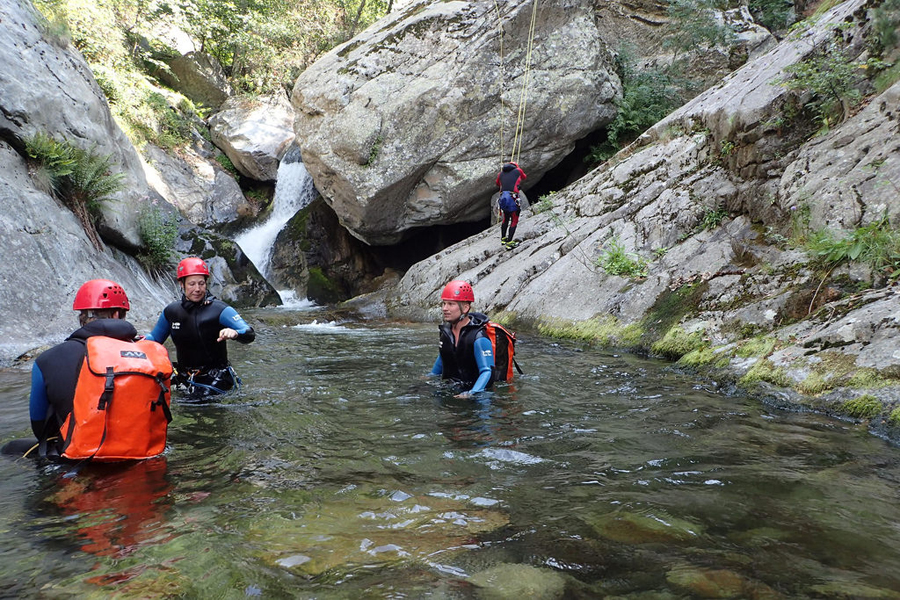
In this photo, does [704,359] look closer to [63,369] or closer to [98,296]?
[98,296]

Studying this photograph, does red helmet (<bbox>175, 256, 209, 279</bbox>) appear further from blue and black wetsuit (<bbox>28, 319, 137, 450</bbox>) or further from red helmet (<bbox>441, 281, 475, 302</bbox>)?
red helmet (<bbox>441, 281, 475, 302</bbox>)

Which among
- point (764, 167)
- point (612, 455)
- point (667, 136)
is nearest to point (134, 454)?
point (612, 455)

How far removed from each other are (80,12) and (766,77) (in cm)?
2024

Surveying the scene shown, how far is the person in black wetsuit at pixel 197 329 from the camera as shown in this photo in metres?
5.95

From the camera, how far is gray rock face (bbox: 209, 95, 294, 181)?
22750 millimetres

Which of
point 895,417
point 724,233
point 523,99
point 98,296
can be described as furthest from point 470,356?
point 523,99

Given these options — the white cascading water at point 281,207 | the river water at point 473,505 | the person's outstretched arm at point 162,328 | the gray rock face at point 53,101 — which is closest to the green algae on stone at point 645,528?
the river water at point 473,505

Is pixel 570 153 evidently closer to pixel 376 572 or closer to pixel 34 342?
pixel 34 342

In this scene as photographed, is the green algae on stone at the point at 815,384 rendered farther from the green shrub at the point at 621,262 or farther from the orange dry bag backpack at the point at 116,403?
the orange dry bag backpack at the point at 116,403

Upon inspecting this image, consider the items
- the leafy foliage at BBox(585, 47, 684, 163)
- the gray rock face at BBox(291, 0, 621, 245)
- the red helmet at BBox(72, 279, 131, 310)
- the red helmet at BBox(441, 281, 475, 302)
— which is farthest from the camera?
the leafy foliage at BBox(585, 47, 684, 163)

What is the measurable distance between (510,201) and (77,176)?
9289mm

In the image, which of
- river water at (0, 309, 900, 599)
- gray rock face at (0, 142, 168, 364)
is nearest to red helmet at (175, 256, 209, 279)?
river water at (0, 309, 900, 599)

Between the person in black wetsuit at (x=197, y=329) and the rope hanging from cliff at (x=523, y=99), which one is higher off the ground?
the rope hanging from cliff at (x=523, y=99)

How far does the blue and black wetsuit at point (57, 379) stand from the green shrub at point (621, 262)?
7.98 m
